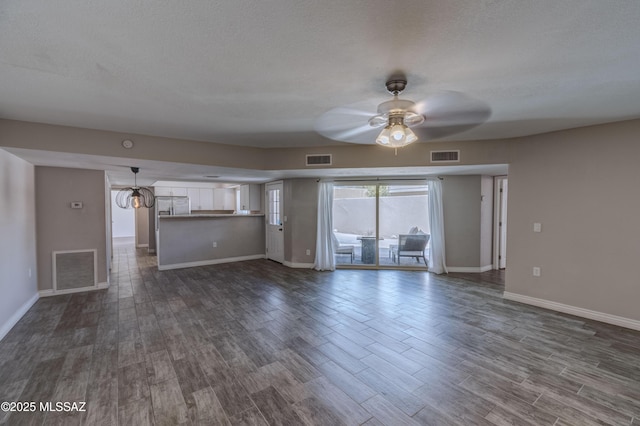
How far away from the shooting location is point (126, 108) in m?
2.71

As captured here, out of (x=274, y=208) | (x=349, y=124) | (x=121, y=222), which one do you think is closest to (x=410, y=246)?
(x=274, y=208)

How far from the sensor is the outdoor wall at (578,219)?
3217 mm

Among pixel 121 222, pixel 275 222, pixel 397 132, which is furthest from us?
pixel 121 222

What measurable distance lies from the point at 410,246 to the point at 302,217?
2.46 m

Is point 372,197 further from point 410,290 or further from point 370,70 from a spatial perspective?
point 370,70

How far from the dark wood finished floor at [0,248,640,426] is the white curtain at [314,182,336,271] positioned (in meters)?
1.74

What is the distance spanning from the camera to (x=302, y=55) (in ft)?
5.92

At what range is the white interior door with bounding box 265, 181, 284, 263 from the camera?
6688 millimetres

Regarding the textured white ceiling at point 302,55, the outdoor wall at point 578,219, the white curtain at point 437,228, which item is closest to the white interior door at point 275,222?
the white curtain at point 437,228

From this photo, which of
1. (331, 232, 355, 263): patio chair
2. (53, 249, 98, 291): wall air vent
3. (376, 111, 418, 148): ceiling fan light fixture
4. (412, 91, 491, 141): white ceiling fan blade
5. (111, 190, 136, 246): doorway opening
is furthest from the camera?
(111, 190, 136, 246): doorway opening

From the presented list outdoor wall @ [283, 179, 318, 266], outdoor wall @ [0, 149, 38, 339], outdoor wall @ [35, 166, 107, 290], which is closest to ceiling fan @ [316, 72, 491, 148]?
outdoor wall @ [283, 179, 318, 266]

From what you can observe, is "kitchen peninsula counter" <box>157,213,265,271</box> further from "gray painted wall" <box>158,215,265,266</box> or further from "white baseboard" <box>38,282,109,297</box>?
"white baseboard" <box>38,282,109,297</box>

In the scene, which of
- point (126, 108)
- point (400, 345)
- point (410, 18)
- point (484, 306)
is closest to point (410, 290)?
point (484, 306)

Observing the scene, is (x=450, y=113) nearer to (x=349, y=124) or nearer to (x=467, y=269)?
(x=349, y=124)
